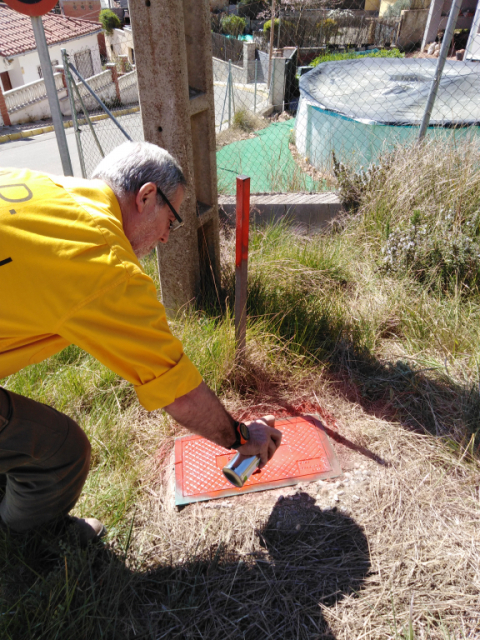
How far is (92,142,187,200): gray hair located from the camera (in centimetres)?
159

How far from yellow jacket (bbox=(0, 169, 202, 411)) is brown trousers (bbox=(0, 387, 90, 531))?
28 cm

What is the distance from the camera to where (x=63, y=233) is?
1.29 meters

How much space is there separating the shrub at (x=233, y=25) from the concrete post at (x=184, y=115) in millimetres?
27507

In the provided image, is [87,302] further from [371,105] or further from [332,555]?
[371,105]

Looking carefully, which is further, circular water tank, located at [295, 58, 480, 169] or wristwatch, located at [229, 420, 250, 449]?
circular water tank, located at [295, 58, 480, 169]

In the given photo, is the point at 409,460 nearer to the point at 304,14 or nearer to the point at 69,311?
the point at 69,311

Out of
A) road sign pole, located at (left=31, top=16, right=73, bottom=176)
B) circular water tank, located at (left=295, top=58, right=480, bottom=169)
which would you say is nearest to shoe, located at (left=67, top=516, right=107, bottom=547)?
road sign pole, located at (left=31, top=16, right=73, bottom=176)

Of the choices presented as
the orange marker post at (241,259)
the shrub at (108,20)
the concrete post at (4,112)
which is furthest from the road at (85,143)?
the shrub at (108,20)

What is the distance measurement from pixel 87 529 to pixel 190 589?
0.50m

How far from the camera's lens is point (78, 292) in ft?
4.05

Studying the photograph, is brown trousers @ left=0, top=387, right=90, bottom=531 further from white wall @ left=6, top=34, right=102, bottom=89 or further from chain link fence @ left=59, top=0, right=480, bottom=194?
white wall @ left=6, top=34, right=102, bottom=89

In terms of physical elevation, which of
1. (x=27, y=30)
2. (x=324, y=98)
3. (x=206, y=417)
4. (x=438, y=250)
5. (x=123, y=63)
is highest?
(x=206, y=417)

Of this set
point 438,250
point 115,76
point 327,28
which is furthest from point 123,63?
point 438,250

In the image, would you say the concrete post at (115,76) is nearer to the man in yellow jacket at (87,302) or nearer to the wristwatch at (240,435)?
the man in yellow jacket at (87,302)
